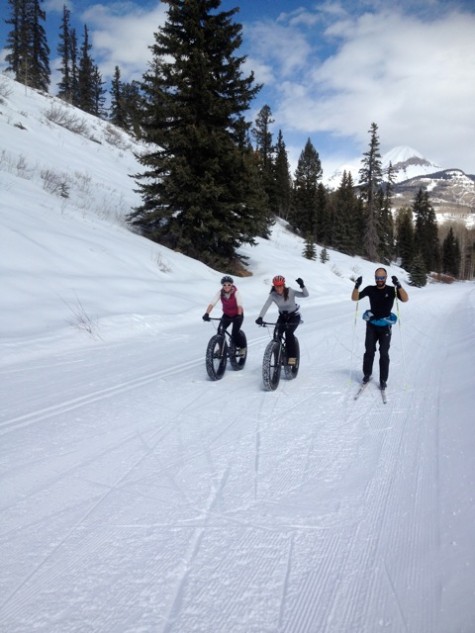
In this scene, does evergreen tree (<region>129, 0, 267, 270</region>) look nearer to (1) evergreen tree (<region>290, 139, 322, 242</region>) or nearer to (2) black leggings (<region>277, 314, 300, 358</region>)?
(2) black leggings (<region>277, 314, 300, 358</region>)

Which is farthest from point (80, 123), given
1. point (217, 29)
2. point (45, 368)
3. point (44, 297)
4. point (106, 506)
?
point (106, 506)

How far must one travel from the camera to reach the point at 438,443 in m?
4.59

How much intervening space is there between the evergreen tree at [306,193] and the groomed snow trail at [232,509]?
51369mm

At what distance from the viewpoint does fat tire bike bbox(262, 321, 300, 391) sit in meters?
6.46

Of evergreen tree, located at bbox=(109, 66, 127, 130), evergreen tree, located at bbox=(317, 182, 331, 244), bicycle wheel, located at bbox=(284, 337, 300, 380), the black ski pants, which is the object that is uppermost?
evergreen tree, located at bbox=(109, 66, 127, 130)

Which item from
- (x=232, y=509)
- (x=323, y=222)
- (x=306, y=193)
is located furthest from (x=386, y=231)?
(x=232, y=509)

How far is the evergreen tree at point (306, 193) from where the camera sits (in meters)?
57.7

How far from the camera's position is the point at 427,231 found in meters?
80.6

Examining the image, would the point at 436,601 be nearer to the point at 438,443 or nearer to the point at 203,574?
the point at 203,574

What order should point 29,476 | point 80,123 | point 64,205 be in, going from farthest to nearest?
point 80,123, point 64,205, point 29,476

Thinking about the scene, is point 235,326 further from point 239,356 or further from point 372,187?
point 372,187

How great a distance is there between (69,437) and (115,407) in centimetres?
101

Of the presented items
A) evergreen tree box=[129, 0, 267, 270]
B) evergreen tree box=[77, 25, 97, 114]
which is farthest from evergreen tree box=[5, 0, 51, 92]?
evergreen tree box=[129, 0, 267, 270]

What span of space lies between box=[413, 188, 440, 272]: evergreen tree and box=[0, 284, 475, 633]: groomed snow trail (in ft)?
262
